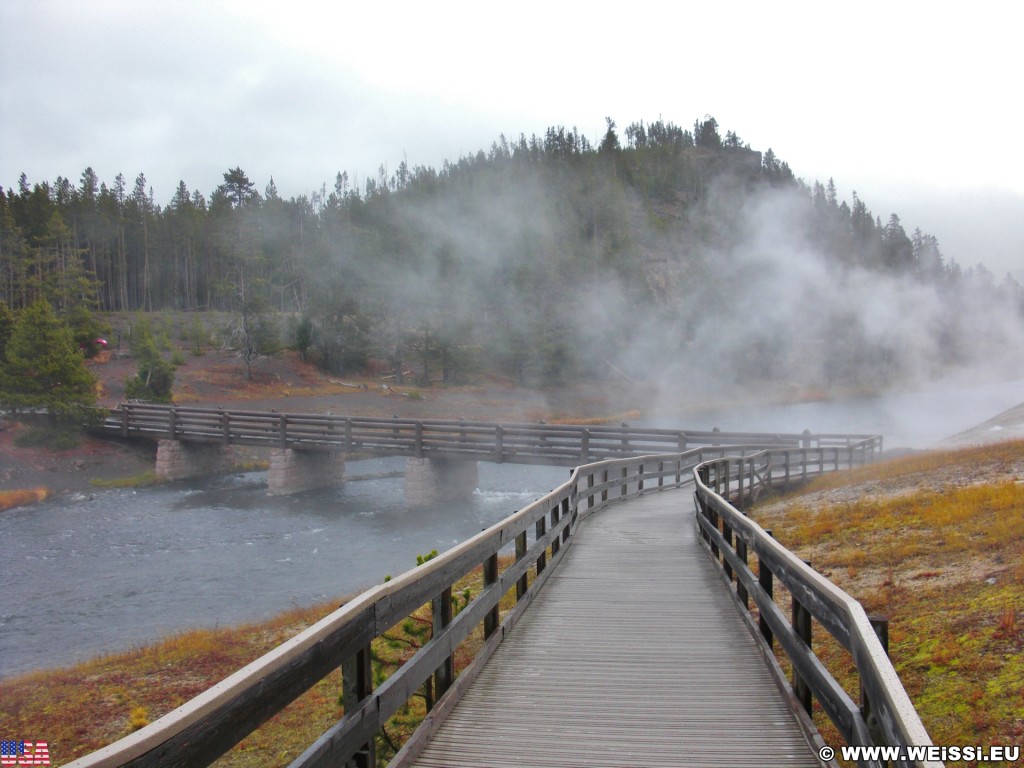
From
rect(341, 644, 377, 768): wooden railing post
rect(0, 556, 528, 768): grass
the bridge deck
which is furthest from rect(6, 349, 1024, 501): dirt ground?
rect(341, 644, 377, 768): wooden railing post

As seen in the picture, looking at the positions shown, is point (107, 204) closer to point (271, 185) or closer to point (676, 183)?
point (271, 185)

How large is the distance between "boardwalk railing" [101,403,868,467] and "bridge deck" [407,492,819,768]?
16445mm

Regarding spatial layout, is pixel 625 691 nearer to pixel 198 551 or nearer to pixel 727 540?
pixel 727 540

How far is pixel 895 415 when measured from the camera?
5931 centimetres

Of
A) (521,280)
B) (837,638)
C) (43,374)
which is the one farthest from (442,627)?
(521,280)

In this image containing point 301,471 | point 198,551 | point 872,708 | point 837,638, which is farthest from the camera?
point 301,471

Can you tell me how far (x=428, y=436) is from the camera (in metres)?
27.9

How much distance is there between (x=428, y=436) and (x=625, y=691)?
76.6 ft

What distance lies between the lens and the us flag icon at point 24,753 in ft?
24.8

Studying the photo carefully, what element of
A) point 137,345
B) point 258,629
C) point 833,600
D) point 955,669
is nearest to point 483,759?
point 833,600

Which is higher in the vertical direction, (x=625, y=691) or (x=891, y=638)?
(x=625, y=691)

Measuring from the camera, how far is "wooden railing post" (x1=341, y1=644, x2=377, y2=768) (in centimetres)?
328

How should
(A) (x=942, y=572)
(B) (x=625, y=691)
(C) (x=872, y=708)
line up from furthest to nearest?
(A) (x=942, y=572), (B) (x=625, y=691), (C) (x=872, y=708)

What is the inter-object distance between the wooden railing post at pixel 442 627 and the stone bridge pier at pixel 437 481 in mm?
22394
